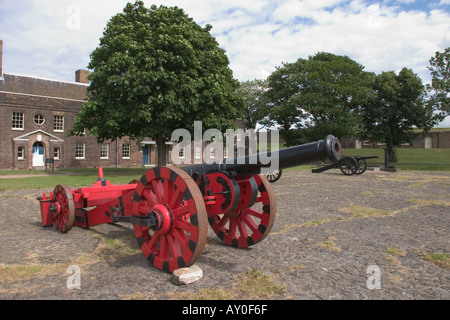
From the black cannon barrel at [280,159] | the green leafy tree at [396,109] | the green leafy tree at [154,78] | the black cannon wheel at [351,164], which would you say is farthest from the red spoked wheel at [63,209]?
the green leafy tree at [396,109]

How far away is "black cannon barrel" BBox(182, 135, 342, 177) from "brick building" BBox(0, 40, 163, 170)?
81.0ft

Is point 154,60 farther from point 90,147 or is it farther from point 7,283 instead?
point 90,147

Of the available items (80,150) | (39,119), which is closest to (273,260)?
(39,119)

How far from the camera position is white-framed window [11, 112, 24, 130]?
29.7 meters

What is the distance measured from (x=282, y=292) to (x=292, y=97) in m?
31.2

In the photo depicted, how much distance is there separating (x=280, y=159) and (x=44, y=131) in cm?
3173

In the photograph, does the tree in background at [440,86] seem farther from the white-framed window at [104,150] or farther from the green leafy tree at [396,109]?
the white-framed window at [104,150]

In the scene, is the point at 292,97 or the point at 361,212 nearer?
the point at 361,212

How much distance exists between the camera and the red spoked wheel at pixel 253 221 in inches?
193

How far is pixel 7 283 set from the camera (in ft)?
12.5

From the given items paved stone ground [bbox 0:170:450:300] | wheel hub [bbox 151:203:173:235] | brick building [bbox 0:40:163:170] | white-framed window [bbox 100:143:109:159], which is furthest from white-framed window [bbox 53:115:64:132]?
wheel hub [bbox 151:203:173:235]

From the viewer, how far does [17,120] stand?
29.9 m

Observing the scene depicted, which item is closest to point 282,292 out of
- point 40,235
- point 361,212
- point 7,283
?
point 7,283

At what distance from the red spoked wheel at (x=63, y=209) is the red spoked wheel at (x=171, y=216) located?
2.26m
